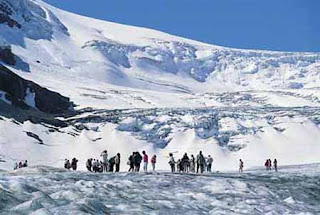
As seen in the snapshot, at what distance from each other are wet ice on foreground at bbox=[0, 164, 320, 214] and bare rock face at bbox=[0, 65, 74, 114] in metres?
71.3

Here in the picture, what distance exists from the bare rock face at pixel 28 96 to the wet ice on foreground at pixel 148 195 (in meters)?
71.3

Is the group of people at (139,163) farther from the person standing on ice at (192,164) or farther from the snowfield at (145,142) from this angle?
the snowfield at (145,142)

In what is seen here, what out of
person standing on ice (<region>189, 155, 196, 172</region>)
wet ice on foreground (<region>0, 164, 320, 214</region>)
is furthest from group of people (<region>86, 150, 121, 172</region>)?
person standing on ice (<region>189, 155, 196, 172</region>)

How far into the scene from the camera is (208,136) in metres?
96.3

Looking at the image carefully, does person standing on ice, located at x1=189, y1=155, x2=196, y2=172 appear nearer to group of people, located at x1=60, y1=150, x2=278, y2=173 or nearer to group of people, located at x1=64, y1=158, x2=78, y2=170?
group of people, located at x1=60, y1=150, x2=278, y2=173

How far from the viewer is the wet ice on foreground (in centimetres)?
2050

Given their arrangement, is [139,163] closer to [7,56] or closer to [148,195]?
[148,195]

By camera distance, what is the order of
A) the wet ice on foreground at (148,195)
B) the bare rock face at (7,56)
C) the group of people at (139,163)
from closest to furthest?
the wet ice on foreground at (148,195)
the group of people at (139,163)
the bare rock face at (7,56)

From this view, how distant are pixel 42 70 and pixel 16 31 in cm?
3362

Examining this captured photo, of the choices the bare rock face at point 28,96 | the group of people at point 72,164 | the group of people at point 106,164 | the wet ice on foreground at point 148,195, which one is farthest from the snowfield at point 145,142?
the group of people at point 106,164

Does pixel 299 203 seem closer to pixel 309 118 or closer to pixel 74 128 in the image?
pixel 74 128

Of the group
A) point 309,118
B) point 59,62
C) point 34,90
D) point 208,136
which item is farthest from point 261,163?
point 59,62

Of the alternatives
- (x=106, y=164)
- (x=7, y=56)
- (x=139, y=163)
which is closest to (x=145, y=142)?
(x=106, y=164)

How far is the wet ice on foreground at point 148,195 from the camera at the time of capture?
20.5 m
